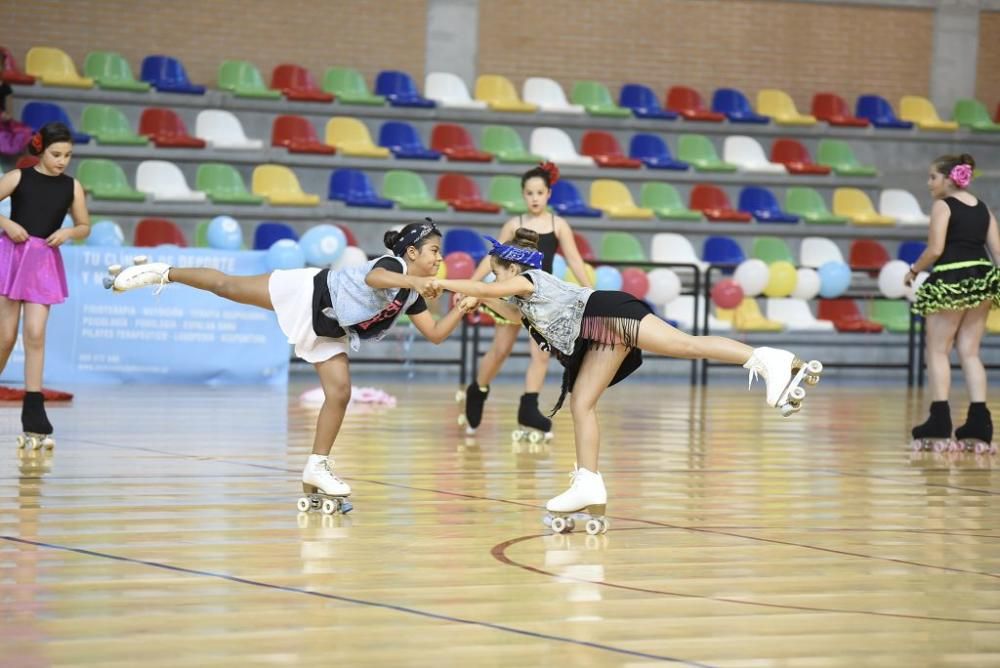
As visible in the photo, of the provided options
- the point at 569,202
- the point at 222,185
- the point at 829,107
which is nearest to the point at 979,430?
the point at 569,202

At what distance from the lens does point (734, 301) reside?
1425 centimetres

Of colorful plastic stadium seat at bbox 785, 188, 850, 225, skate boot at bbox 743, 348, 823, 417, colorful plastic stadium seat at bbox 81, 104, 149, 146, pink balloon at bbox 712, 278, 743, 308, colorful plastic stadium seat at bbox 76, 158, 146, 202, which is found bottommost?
skate boot at bbox 743, 348, 823, 417

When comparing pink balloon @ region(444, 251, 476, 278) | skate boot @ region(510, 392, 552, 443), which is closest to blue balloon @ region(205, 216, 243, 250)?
pink balloon @ region(444, 251, 476, 278)

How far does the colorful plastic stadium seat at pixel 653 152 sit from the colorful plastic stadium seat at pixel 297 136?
3.70 m

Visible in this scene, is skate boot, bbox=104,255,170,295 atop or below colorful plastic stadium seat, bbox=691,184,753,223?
below

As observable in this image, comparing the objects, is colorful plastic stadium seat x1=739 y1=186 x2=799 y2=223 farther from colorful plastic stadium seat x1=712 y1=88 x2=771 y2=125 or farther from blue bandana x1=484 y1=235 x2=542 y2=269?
blue bandana x1=484 y1=235 x2=542 y2=269

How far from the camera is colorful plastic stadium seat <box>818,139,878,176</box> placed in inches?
690

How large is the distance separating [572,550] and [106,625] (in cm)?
182

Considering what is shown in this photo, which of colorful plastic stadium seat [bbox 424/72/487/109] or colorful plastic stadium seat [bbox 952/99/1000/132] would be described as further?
colorful plastic stadium seat [bbox 952/99/1000/132]

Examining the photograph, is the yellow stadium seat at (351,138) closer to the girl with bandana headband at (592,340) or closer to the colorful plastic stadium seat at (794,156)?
the colorful plastic stadium seat at (794,156)

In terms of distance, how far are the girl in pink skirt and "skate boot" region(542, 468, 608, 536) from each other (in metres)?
2.99

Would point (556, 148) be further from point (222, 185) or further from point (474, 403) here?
point (474, 403)

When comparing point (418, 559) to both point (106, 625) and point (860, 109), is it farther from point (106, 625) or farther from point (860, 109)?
point (860, 109)

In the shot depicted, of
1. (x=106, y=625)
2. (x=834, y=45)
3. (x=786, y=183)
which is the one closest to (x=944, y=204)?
(x=106, y=625)
